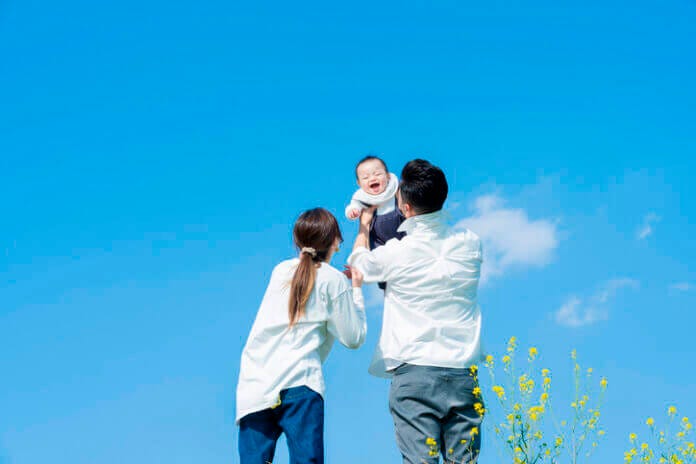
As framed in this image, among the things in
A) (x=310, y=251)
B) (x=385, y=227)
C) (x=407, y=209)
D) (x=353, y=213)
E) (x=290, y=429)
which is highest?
(x=353, y=213)

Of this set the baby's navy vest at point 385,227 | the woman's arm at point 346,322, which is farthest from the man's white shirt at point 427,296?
the baby's navy vest at point 385,227

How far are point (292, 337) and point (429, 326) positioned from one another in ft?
2.78

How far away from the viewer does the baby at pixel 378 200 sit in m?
5.46

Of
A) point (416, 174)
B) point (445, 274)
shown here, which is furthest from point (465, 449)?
point (416, 174)

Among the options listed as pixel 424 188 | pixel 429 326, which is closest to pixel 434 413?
pixel 429 326

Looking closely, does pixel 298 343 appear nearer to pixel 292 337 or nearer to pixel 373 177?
pixel 292 337

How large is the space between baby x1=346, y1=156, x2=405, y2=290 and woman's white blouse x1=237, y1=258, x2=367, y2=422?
3.53 feet

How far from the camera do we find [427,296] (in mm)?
4301

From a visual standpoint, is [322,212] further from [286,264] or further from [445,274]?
[445,274]

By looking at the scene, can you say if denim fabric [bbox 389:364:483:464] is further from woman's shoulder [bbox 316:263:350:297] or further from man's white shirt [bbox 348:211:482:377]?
woman's shoulder [bbox 316:263:350:297]

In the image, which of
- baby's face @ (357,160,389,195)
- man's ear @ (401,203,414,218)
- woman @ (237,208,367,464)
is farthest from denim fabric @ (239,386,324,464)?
baby's face @ (357,160,389,195)

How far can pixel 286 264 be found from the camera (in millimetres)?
4543

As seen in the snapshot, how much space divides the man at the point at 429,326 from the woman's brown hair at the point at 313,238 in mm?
213

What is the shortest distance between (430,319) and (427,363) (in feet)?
0.90
